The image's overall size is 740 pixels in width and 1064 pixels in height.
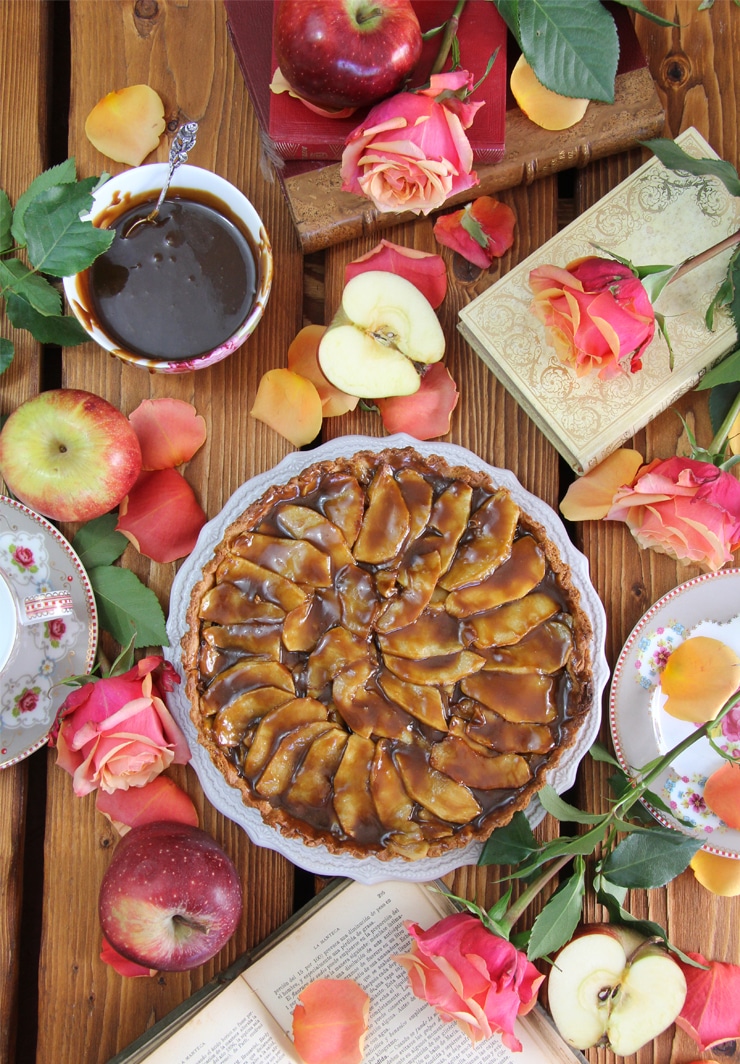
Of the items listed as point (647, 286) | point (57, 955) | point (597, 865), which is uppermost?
point (647, 286)

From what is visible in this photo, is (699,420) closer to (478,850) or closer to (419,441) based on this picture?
(419,441)

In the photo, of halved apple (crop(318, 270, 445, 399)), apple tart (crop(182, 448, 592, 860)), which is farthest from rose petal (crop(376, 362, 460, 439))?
apple tart (crop(182, 448, 592, 860))

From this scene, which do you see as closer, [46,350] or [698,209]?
[698,209]

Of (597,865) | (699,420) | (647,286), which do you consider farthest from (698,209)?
(597,865)

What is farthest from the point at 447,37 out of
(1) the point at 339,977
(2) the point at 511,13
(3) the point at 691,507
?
(1) the point at 339,977

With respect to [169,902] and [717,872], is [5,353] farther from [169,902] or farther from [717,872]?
[717,872]

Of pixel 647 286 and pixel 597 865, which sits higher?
pixel 647 286
